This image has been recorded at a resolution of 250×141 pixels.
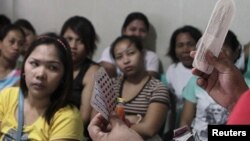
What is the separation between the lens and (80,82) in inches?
93.7

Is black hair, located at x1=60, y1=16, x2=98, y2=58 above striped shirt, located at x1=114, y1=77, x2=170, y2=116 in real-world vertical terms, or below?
above

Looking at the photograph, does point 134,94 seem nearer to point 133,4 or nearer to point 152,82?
point 152,82

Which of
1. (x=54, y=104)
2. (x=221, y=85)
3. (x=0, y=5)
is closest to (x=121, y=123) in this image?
(x=221, y=85)

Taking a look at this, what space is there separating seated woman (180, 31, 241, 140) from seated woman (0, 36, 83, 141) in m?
0.76

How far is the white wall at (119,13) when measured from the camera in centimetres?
312

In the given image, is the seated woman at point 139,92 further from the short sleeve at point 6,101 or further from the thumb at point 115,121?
the thumb at point 115,121

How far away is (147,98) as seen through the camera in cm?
240

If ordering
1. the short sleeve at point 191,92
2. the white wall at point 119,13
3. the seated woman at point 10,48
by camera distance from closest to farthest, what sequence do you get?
the short sleeve at point 191,92
the seated woman at point 10,48
the white wall at point 119,13

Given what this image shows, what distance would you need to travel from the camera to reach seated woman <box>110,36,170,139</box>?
2273mm

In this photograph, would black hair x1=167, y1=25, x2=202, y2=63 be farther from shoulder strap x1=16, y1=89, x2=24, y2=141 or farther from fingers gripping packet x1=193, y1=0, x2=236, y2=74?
fingers gripping packet x1=193, y1=0, x2=236, y2=74

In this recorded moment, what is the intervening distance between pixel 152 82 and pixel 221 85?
4.46 feet

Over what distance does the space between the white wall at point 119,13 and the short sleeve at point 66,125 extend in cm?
169

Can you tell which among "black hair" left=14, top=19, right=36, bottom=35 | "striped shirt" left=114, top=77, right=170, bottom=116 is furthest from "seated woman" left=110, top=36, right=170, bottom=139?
"black hair" left=14, top=19, right=36, bottom=35

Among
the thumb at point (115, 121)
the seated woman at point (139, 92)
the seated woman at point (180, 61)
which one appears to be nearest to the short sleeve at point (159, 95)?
the seated woman at point (139, 92)
